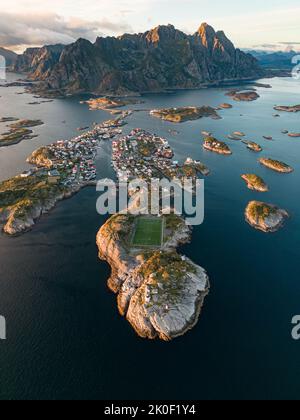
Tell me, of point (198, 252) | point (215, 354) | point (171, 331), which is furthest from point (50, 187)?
point (215, 354)

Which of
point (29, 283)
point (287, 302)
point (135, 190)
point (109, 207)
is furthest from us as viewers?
point (135, 190)

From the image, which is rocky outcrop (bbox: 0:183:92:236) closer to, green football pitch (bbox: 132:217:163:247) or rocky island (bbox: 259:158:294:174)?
green football pitch (bbox: 132:217:163:247)

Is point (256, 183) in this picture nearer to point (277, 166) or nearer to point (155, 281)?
point (277, 166)

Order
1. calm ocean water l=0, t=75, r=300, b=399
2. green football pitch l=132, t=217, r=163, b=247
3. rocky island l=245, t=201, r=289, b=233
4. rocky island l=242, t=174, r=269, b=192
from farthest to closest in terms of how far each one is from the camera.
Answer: rocky island l=242, t=174, r=269, b=192, rocky island l=245, t=201, r=289, b=233, green football pitch l=132, t=217, r=163, b=247, calm ocean water l=0, t=75, r=300, b=399

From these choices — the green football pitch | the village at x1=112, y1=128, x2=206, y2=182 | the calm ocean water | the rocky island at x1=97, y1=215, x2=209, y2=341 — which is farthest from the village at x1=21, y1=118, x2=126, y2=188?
the rocky island at x1=97, y1=215, x2=209, y2=341

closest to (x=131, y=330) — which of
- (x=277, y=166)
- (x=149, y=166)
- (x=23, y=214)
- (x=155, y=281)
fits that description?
(x=155, y=281)

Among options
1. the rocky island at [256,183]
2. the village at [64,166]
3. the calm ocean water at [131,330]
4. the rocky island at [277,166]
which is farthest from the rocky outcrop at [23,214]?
the rocky island at [277,166]
